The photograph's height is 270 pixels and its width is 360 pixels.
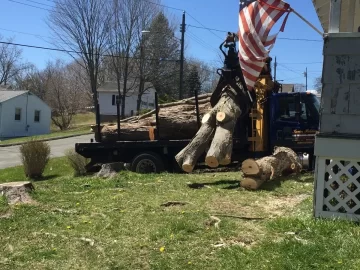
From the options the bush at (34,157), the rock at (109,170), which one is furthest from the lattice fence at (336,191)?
the bush at (34,157)

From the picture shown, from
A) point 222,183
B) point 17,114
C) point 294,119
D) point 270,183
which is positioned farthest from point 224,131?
point 17,114

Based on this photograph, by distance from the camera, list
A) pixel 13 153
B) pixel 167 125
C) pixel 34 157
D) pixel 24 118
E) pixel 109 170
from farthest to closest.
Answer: pixel 24 118 → pixel 13 153 → pixel 34 157 → pixel 167 125 → pixel 109 170

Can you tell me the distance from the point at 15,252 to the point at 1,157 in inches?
877

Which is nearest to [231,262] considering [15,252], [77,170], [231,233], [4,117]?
[231,233]

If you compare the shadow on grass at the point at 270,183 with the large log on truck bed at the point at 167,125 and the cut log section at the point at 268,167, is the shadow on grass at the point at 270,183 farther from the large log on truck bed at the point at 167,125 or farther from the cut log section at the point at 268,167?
the large log on truck bed at the point at 167,125

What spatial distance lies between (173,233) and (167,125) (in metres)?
7.94

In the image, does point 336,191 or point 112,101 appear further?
point 112,101

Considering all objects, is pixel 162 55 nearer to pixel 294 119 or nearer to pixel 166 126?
pixel 166 126

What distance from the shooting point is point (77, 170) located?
1573 cm

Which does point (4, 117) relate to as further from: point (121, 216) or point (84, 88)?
point (121, 216)

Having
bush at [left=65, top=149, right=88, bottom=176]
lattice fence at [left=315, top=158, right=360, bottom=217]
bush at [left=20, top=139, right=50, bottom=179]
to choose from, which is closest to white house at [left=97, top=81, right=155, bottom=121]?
bush at [left=20, top=139, right=50, bottom=179]

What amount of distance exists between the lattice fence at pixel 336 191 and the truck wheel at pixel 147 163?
750cm

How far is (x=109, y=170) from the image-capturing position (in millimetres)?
12469

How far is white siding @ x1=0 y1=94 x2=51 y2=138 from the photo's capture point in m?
44.3
